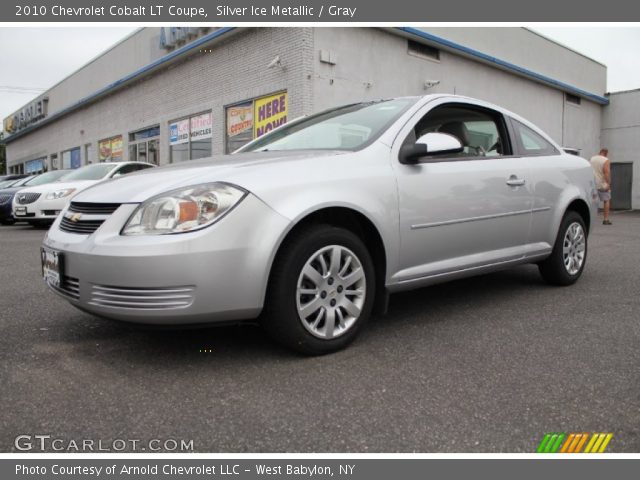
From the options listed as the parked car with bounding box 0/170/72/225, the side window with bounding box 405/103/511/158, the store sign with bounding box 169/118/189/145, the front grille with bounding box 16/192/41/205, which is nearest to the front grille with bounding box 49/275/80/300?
the side window with bounding box 405/103/511/158

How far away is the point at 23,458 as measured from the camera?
185cm

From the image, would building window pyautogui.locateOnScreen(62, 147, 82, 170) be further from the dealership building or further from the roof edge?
the roof edge

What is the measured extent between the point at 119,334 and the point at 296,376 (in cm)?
122

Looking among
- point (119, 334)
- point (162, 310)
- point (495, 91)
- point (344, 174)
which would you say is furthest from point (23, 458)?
point (495, 91)

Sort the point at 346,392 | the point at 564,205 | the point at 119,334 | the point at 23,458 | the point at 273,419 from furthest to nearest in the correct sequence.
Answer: the point at 564,205 < the point at 119,334 < the point at 346,392 < the point at 273,419 < the point at 23,458

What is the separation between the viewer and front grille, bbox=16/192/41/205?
1040cm

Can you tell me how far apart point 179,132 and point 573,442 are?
50.8ft

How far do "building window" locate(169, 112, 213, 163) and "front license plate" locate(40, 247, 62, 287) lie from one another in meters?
11.8

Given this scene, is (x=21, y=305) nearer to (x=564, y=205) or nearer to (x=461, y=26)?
(x=564, y=205)

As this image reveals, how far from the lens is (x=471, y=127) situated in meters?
4.11

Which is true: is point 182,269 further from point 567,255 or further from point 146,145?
point 146,145

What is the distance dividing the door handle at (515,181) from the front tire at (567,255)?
0.75 metres

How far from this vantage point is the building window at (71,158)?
2477cm

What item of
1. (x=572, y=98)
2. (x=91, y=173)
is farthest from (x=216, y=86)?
(x=572, y=98)
